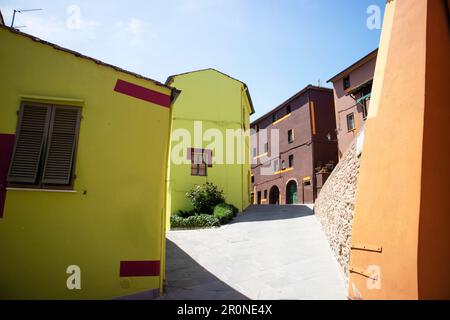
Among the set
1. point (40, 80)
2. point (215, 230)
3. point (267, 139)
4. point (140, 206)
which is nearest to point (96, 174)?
point (140, 206)

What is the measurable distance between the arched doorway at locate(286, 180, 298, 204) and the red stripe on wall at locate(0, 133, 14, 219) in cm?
2364

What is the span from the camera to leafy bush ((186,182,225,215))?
1588 cm

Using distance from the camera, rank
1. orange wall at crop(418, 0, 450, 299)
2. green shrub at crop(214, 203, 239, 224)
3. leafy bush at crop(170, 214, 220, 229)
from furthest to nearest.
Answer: green shrub at crop(214, 203, 239, 224)
leafy bush at crop(170, 214, 220, 229)
orange wall at crop(418, 0, 450, 299)

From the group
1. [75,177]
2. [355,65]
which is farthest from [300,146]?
[75,177]

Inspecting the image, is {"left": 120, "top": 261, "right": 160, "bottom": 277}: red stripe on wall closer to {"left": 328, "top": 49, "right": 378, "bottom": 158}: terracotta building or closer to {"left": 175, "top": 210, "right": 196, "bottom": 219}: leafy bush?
{"left": 175, "top": 210, "right": 196, "bottom": 219}: leafy bush

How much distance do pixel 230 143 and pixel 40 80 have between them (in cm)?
1380

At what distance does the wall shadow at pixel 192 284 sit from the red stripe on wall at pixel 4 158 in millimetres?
3141

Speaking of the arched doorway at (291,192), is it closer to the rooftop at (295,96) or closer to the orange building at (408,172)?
the rooftop at (295,96)

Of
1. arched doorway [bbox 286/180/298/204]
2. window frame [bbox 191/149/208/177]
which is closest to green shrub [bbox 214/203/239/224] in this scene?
window frame [bbox 191/149/208/177]

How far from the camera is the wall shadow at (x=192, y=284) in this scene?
17.4ft

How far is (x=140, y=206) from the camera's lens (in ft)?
17.3

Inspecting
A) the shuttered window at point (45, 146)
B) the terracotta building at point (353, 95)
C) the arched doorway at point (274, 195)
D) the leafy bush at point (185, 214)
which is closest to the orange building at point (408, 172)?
the shuttered window at point (45, 146)

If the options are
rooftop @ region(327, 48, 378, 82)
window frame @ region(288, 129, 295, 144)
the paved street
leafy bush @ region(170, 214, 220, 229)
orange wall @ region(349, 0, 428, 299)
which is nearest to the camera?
orange wall @ region(349, 0, 428, 299)

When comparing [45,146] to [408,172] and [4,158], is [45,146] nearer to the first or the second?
[4,158]
